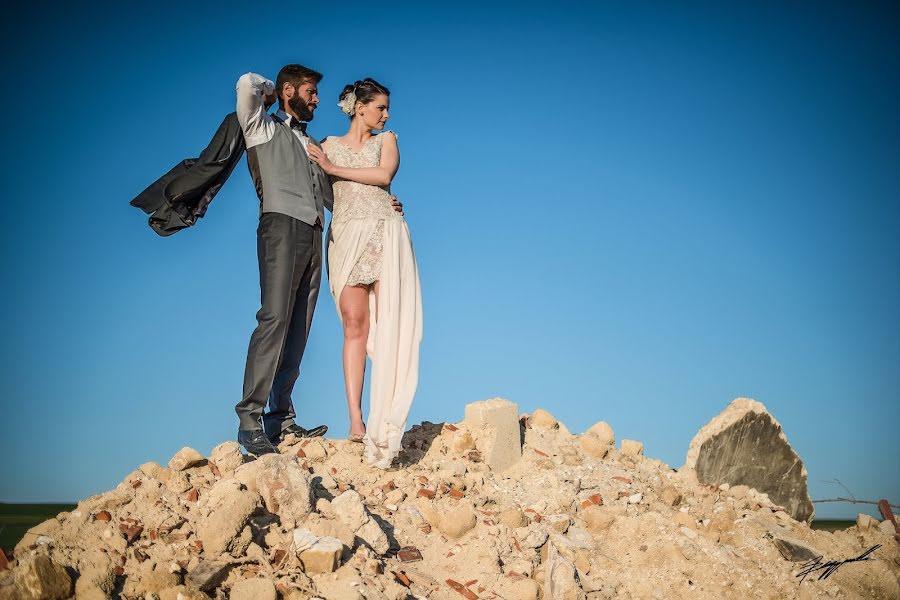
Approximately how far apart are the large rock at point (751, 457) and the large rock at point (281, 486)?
389 centimetres

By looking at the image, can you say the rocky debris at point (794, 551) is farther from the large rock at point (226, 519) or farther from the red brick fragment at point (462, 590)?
the large rock at point (226, 519)

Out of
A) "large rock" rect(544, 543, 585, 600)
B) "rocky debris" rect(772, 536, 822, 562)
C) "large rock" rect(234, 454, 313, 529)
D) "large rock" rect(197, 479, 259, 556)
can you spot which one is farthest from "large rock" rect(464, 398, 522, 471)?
"large rock" rect(197, 479, 259, 556)

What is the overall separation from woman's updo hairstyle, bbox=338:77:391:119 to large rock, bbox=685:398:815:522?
4.16 meters

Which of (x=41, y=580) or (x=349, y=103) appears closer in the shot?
(x=41, y=580)

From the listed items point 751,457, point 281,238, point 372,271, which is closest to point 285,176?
point 281,238

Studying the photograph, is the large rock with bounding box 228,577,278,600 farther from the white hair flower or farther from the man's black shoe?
the white hair flower

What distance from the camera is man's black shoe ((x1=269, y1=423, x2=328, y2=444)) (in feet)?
17.9

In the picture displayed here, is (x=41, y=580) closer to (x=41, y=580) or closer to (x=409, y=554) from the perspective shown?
(x=41, y=580)

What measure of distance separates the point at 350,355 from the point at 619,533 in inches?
90.3

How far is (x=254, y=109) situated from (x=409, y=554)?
317 centimetres

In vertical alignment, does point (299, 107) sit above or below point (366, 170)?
above

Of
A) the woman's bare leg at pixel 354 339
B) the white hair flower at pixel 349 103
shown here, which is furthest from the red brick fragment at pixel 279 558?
the white hair flower at pixel 349 103

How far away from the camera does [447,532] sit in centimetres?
455

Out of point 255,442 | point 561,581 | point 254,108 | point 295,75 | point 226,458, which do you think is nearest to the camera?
point 561,581
